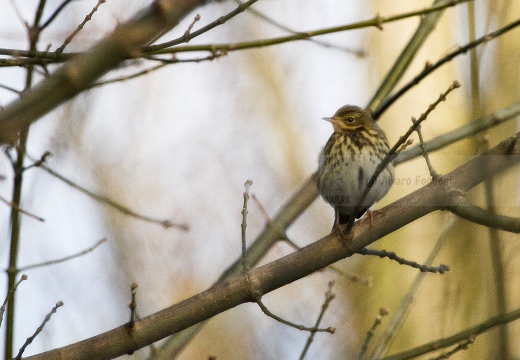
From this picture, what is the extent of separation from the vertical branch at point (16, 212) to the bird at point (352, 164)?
2067 millimetres

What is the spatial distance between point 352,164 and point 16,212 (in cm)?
239

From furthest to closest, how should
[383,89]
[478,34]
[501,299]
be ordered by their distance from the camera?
1. [383,89]
2. [478,34]
3. [501,299]

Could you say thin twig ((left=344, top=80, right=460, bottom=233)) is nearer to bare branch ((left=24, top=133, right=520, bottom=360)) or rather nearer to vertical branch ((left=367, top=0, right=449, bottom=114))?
bare branch ((left=24, top=133, right=520, bottom=360))

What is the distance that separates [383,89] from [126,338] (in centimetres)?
332

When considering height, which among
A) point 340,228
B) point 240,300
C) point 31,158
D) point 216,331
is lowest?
point 240,300

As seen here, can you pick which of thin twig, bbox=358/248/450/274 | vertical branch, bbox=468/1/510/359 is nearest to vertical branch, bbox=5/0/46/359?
thin twig, bbox=358/248/450/274

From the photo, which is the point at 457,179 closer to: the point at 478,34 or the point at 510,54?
the point at 478,34

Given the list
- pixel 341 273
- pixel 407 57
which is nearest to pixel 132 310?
pixel 341 273

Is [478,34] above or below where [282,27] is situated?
below

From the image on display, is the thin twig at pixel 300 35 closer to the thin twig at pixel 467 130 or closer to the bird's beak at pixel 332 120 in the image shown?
the thin twig at pixel 467 130

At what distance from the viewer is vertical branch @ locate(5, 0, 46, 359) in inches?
156

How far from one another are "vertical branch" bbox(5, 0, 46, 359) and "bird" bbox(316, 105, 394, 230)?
207 cm

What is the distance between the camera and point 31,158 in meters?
4.62

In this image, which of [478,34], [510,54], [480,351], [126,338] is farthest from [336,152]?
[510,54]
